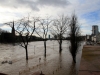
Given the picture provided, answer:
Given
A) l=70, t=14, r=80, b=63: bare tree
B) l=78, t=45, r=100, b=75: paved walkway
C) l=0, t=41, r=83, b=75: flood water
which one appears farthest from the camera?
l=70, t=14, r=80, b=63: bare tree

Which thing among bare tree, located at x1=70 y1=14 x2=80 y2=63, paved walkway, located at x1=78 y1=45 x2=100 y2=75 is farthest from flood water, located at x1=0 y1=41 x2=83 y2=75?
paved walkway, located at x1=78 y1=45 x2=100 y2=75

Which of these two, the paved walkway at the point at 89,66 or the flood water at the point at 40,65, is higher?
the paved walkway at the point at 89,66

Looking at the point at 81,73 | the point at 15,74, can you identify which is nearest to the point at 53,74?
the point at 15,74

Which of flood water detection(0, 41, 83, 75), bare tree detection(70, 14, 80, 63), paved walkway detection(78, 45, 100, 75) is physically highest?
bare tree detection(70, 14, 80, 63)

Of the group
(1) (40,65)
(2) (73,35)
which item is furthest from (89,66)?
(2) (73,35)

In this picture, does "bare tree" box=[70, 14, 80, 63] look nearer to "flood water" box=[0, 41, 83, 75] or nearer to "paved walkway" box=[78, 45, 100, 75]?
"flood water" box=[0, 41, 83, 75]

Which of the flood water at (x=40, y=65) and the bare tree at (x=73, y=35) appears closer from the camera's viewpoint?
the flood water at (x=40, y=65)

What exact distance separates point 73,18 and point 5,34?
388 feet

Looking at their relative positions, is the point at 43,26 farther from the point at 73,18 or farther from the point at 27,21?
the point at 73,18

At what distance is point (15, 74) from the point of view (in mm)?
19281

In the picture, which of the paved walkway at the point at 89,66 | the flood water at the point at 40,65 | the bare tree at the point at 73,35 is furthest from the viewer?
the bare tree at the point at 73,35

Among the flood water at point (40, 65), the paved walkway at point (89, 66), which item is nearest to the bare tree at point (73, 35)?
the flood water at point (40, 65)

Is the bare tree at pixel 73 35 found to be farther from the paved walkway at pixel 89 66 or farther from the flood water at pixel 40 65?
the paved walkway at pixel 89 66

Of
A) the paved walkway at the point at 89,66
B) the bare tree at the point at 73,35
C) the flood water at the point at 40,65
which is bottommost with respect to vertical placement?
the flood water at the point at 40,65
